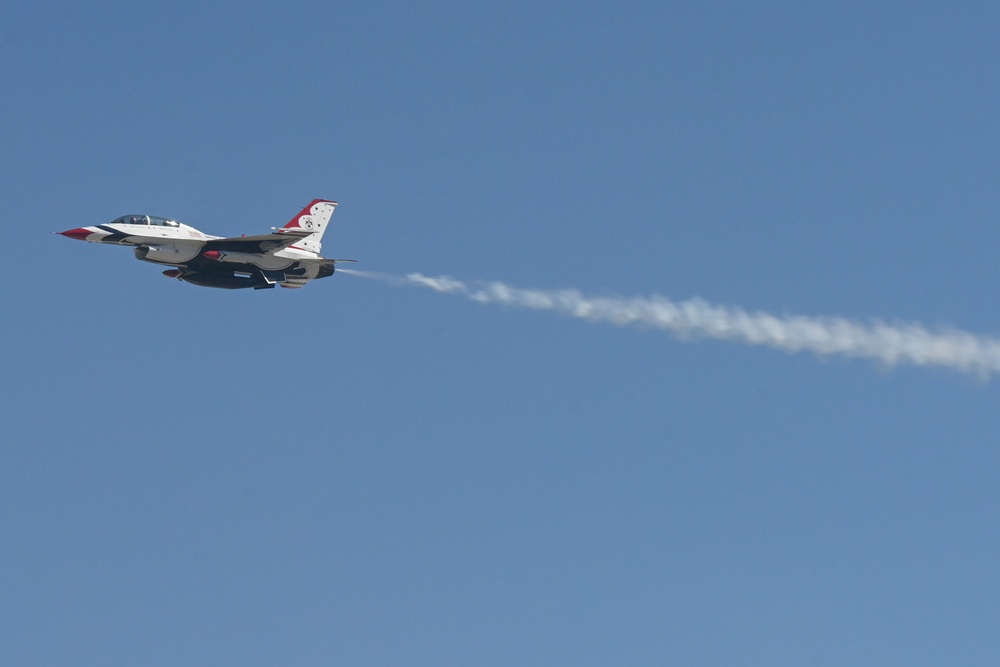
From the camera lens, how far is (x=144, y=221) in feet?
263

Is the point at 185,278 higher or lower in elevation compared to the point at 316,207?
lower

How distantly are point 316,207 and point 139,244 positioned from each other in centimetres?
1017

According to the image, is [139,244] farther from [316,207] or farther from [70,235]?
[316,207]

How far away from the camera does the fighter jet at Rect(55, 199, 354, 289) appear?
262 ft

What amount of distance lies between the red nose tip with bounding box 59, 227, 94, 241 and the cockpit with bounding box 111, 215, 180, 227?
1301 mm

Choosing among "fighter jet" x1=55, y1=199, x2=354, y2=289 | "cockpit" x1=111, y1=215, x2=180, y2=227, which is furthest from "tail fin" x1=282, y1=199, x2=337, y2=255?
"cockpit" x1=111, y1=215, x2=180, y2=227

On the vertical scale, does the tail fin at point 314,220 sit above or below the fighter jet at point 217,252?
above

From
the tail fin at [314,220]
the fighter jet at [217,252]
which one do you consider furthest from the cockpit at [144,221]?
the tail fin at [314,220]

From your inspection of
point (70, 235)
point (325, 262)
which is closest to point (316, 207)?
point (325, 262)

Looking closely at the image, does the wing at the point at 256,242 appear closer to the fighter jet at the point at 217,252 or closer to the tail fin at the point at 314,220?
the fighter jet at the point at 217,252

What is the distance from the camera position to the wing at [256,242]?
8012 centimetres

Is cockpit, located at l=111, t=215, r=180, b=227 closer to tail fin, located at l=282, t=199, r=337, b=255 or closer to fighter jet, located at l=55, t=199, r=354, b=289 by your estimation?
fighter jet, located at l=55, t=199, r=354, b=289

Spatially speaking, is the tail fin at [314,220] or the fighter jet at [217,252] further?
the tail fin at [314,220]

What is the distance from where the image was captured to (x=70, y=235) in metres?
79.9
